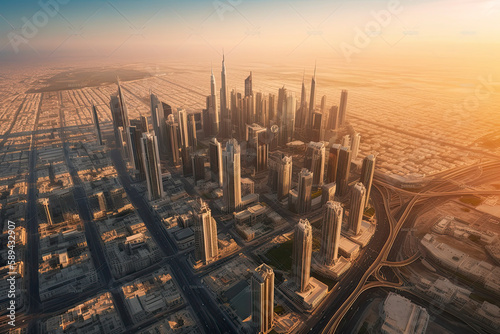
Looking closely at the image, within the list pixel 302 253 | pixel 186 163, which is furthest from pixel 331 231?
pixel 186 163

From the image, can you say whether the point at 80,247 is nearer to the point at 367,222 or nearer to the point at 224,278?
the point at 224,278

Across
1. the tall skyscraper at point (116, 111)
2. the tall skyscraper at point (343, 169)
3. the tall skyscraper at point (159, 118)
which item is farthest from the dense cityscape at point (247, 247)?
the tall skyscraper at point (116, 111)

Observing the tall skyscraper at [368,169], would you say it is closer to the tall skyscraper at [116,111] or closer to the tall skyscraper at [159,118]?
the tall skyscraper at [159,118]

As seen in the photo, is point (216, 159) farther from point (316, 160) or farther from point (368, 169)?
point (368, 169)

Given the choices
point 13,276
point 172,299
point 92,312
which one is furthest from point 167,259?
point 13,276

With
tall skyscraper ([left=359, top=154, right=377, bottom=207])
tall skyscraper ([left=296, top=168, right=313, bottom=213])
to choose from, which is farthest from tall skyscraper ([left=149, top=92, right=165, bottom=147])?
tall skyscraper ([left=359, top=154, right=377, bottom=207])
